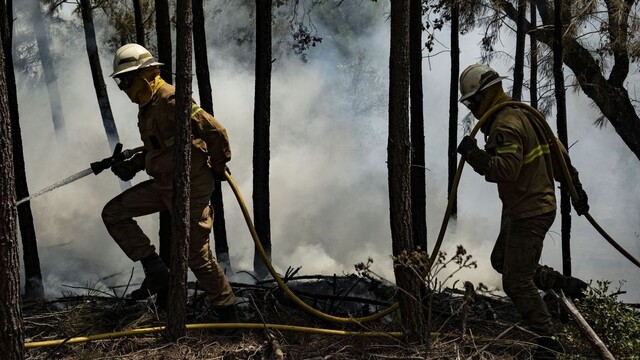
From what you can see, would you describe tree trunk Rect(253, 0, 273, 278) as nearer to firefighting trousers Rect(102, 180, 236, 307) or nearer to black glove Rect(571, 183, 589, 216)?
firefighting trousers Rect(102, 180, 236, 307)

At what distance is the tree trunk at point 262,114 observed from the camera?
31.0ft

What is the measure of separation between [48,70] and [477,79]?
15.2 meters

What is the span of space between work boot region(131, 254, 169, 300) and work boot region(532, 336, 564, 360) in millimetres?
2481

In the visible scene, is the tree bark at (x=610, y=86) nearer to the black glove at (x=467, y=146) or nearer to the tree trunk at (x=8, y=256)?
the black glove at (x=467, y=146)

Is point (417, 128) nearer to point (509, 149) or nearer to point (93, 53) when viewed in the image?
point (509, 149)

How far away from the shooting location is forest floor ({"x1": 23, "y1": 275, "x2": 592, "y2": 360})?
518 cm

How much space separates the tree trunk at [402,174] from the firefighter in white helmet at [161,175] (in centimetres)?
126

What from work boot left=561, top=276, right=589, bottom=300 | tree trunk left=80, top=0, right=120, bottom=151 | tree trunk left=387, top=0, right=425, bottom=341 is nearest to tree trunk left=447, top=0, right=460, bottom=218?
tree trunk left=80, top=0, right=120, bottom=151

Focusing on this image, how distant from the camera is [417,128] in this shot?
9.09 m

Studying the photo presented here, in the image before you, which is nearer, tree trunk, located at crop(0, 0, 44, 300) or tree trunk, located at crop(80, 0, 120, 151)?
tree trunk, located at crop(0, 0, 44, 300)

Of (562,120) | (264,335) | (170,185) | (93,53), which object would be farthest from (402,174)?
(93,53)

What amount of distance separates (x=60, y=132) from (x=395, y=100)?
14630 millimetres

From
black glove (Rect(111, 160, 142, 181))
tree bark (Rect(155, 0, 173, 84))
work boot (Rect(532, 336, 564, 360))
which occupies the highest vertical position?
tree bark (Rect(155, 0, 173, 84))

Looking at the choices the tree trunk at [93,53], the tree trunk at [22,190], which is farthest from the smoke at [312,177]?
the tree trunk at [93,53]
